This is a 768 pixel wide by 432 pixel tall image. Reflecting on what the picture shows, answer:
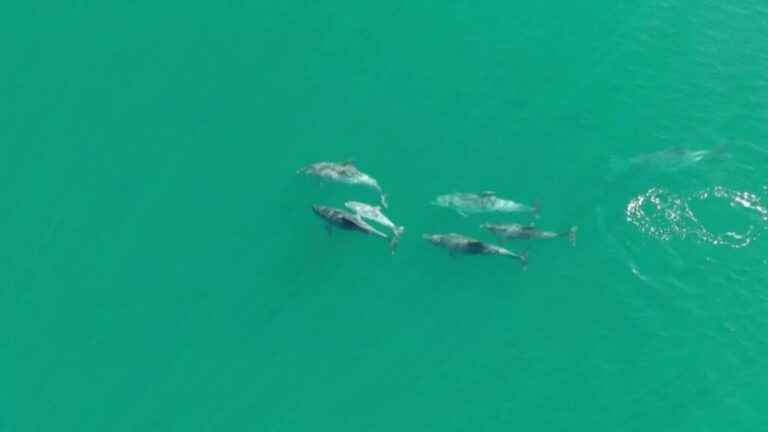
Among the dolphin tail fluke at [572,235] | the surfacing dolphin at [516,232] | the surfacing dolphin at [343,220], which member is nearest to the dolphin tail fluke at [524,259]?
the surfacing dolphin at [516,232]

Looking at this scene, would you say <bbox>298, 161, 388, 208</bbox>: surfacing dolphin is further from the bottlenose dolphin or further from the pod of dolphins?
the bottlenose dolphin

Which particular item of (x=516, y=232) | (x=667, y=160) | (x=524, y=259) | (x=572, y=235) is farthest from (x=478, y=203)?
(x=667, y=160)

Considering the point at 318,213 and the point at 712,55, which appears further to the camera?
the point at 712,55

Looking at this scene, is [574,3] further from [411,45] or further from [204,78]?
[204,78]

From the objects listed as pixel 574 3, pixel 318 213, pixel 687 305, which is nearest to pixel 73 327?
Answer: pixel 318 213

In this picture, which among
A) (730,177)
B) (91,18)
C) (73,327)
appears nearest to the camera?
(73,327)

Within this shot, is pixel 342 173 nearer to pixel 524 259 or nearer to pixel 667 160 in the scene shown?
pixel 524 259

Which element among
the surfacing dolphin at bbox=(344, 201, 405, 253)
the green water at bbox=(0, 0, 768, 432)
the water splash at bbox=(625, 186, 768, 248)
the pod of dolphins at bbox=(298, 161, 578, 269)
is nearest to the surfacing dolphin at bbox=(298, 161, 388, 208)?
the pod of dolphins at bbox=(298, 161, 578, 269)
